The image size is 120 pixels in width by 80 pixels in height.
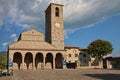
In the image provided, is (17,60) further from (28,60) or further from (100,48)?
(100,48)

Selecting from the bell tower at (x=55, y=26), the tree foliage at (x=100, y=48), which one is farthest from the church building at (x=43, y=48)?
the tree foliage at (x=100, y=48)

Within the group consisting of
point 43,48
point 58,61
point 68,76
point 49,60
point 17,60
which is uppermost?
point 43,48

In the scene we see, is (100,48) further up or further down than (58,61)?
further up

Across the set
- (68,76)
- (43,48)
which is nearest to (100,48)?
(43,48)

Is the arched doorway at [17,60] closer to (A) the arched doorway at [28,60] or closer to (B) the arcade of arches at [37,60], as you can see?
(B) the arcade of arches at [37,60]

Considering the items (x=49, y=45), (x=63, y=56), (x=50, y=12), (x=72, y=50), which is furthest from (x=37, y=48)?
(x=72, y=50)

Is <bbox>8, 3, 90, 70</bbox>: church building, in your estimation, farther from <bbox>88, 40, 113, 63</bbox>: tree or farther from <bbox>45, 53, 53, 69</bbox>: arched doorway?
Answer: <bbox>88, 40, 113, 63</bbox>: tree

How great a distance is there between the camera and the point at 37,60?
188 feet

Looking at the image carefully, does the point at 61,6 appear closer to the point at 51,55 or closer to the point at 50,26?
the point at 50,26

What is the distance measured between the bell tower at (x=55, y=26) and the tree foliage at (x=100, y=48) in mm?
13956

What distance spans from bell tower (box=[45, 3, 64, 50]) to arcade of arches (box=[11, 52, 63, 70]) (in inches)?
135

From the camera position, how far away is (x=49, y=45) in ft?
186

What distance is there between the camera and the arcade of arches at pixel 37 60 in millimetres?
54275

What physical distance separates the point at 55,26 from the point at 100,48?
1718 cm
